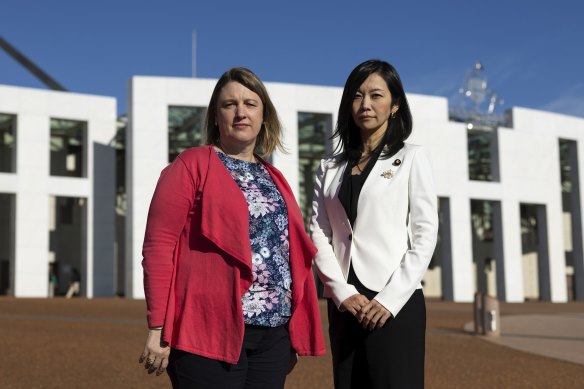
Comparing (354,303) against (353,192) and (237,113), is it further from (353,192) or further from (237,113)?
(237,113)

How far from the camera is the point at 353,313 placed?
117 inches

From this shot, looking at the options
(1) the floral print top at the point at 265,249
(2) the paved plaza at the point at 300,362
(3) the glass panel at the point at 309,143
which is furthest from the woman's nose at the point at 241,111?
(3) the glass panel at the point at 309,143

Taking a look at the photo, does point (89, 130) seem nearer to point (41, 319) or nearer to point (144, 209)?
point (144, 209)

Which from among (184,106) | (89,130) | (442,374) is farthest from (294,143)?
(442,374)

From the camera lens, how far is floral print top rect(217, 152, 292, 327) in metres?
2.89

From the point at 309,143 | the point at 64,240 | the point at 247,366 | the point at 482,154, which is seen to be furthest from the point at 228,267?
the point at 482,154

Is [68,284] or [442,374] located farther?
[68,284]

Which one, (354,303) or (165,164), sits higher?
(165,164)

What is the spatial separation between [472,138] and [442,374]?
34.0 metres

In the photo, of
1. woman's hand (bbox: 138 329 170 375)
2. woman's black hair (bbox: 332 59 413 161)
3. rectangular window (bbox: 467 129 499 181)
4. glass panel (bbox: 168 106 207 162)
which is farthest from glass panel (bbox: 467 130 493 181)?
woman's hand (bbox: 138 329 170 375)

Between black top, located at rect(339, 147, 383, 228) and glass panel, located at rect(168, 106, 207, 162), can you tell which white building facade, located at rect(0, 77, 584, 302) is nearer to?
glass panel, located at rect(168, 106, 207, 162)

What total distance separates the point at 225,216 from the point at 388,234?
0.71 m

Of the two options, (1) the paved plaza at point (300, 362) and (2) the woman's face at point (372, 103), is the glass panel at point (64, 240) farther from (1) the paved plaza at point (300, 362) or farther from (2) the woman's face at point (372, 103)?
(2) the woman's face at point (372, 103)

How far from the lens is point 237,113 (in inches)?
121
